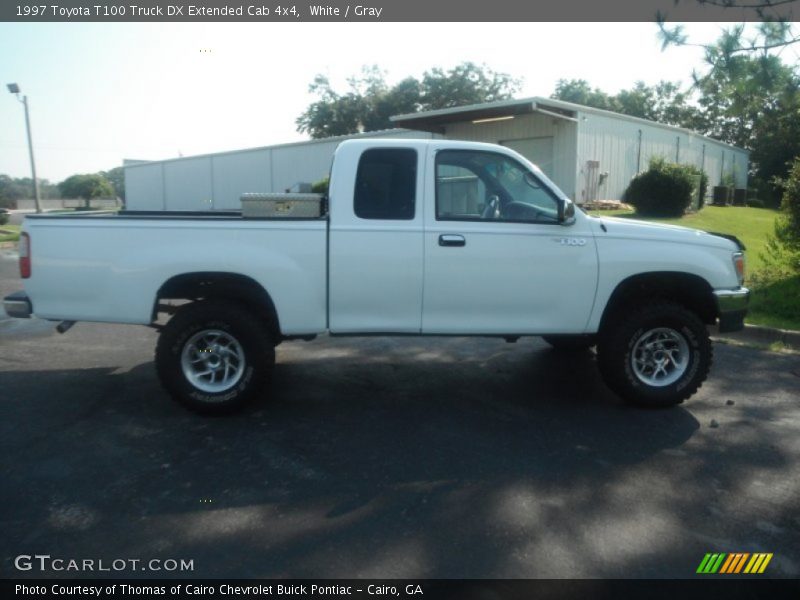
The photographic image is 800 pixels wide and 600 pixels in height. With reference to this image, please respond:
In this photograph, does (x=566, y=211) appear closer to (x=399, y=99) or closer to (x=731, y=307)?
(x=731, y=307)

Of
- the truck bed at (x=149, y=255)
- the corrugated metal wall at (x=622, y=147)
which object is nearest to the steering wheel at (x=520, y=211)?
the truck bed at (x=149, y=255)

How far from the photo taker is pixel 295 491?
13.0ft

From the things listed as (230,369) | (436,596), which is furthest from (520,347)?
(436,596)

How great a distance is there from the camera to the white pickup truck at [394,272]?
5082mm

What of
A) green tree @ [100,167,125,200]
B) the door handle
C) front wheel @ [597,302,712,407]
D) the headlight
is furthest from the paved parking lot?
green tree @ [100,167,125,200]

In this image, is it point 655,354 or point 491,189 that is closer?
point 491,189

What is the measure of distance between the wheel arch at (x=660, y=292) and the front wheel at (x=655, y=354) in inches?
4.8

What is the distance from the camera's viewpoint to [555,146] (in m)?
21.7

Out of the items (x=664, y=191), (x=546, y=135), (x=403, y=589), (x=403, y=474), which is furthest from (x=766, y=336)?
(x=546, y=135)

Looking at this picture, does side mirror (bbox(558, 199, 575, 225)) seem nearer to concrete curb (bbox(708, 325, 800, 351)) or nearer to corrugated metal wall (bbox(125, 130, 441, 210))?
concrete curb (bbox(708, 325, 800, 351))

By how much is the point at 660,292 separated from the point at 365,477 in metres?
3.10

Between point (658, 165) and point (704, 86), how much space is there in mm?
13242

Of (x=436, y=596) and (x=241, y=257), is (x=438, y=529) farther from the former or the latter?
(x=241, y=257)

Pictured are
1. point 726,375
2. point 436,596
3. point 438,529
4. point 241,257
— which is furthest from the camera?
point 726,375
